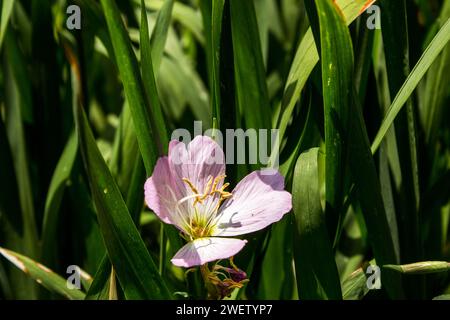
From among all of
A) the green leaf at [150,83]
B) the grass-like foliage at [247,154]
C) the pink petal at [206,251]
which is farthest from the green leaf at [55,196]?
the pink petal at [206,251]

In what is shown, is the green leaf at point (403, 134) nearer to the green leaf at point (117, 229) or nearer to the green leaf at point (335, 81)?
the green leaf at point (335, 81)

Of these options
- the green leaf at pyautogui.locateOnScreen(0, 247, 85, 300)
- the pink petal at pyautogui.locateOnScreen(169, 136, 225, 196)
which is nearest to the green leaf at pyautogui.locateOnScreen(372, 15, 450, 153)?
the pink petal at pyautogui.locateOnScreen(169, 136, 225, 196)

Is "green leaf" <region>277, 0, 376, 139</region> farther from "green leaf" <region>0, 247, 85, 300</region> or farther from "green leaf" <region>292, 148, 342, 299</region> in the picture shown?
"green leaf" <region>0, 247, 85, 300</region>

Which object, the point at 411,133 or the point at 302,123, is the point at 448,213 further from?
the point at 302,123

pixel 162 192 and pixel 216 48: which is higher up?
pixel 216 48

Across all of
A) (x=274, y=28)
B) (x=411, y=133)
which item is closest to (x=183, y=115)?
(x=274, y=28)

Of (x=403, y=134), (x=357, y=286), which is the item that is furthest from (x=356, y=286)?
(x=403, y=134)

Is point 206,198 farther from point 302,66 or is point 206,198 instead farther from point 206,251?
point 302,66
